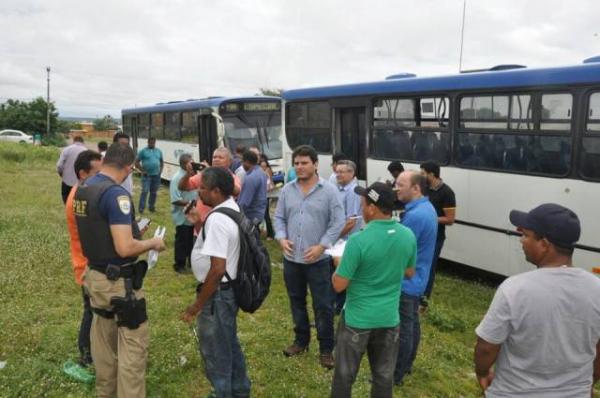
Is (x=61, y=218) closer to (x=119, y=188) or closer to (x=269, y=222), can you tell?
(x=269, y=222)

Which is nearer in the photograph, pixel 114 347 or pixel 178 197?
pixel 114 347

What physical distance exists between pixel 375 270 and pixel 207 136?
12867 millimetres

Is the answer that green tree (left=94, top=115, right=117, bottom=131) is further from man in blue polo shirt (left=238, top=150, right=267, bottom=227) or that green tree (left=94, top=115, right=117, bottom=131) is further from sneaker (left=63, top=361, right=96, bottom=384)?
sneaker (left=63, top=361, right=96, bottom=384)

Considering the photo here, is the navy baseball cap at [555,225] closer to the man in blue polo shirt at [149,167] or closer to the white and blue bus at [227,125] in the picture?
the man in blue polo shirt at [149,167]

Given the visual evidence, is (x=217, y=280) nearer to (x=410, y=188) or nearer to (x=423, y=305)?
(x=410, y=188)

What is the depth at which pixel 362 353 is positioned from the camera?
11.1 ft

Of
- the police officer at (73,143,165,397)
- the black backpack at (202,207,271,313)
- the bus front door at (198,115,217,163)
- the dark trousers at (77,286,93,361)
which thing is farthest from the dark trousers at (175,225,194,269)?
the bus front door at (198,115,217,163)

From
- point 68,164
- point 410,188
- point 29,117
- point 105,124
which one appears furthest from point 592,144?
point 105,124

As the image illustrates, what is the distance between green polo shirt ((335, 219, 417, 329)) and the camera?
10.3ft

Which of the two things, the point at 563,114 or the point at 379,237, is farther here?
the point at 563,114

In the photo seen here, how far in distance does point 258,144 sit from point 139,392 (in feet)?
36.5

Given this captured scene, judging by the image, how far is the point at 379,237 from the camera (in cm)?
314

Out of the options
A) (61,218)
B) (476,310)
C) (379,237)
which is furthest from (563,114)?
(61,218)

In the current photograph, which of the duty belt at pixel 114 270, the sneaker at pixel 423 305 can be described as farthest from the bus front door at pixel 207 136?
the duty belt at pixel 114 270
